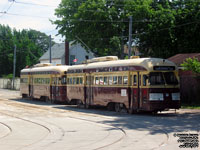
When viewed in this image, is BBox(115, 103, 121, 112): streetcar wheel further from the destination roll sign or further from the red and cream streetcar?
the destination roll sign

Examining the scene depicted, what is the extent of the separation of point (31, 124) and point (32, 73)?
2102 cm

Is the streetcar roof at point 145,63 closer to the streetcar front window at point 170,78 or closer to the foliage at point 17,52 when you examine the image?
the streetcar front window at point 170,78

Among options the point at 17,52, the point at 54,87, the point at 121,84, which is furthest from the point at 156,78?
the point at 17,52

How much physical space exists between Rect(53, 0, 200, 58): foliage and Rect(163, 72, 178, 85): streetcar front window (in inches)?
818

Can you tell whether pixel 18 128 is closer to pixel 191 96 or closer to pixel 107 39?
pixel 191 96

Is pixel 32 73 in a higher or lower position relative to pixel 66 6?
lower

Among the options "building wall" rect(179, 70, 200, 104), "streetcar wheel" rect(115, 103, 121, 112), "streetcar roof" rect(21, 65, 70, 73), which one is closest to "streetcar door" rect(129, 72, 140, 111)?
"streetcar wheel" rect(115, 103, 121, 112)

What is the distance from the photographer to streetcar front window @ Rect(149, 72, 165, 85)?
67.8 ft

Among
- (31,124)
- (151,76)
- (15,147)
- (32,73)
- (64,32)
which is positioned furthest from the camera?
(64,32)

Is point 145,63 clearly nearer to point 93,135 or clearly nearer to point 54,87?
point 93,135

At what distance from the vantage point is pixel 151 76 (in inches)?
815

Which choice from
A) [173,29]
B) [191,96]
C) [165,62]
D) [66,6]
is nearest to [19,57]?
[66,6]

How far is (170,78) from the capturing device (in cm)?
2106

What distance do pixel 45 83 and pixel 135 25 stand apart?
45.2 ft
